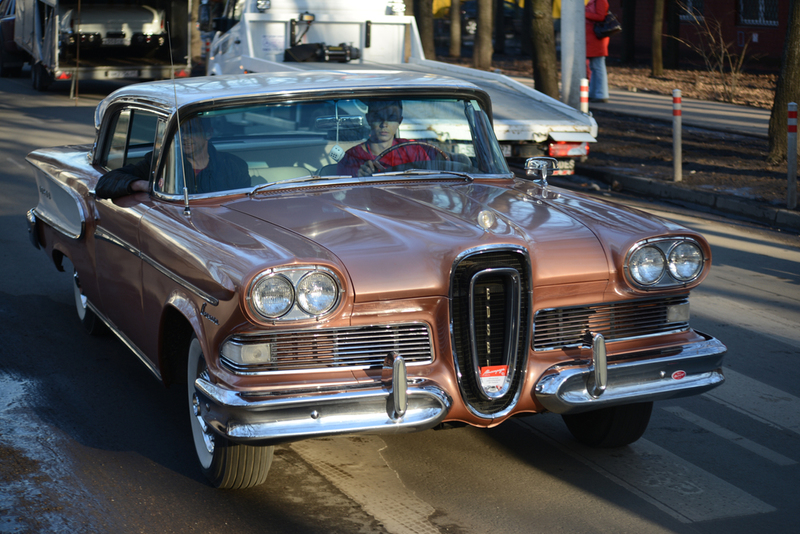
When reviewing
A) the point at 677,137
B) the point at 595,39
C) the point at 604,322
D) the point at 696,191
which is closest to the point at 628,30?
the point at 595,39

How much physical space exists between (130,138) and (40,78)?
17785 millimetres

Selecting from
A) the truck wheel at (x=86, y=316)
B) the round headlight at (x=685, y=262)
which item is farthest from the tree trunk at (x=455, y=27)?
the round headlight at (x=685, y=262)

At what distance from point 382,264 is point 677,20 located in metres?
25.2

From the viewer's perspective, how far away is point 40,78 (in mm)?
21469

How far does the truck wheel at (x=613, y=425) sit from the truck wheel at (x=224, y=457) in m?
1.51

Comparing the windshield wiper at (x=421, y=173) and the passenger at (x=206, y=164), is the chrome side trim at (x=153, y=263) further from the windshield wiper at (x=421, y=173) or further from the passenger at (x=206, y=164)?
the windshield wiper at (x=421, y=173)

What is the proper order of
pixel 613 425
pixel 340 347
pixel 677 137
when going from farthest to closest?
pixel 677 137 → pixel 613 425 → pixel 340 347

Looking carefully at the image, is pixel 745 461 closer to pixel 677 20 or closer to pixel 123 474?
pixel 123 474

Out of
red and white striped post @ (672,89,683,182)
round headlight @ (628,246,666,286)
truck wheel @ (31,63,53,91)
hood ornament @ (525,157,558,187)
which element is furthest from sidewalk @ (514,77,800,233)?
truck wheel @ (31,63,53,91)

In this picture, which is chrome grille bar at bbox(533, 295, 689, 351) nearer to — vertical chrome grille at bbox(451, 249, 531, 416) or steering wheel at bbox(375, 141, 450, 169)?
vertical chrome grille at bbox(451, 249, 531, 416)

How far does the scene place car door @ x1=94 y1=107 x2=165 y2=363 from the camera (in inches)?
175

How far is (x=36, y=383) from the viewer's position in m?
5.17

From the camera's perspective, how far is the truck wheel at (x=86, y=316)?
5.86m

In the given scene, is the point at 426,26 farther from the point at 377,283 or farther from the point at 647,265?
the point at 377,283
